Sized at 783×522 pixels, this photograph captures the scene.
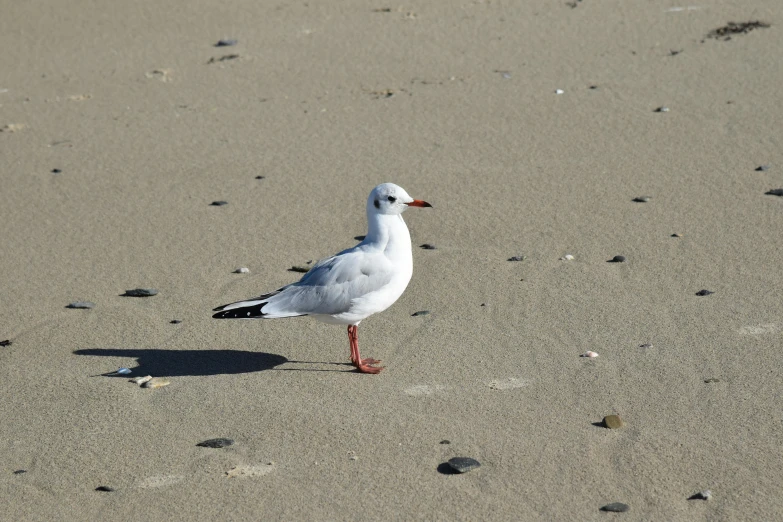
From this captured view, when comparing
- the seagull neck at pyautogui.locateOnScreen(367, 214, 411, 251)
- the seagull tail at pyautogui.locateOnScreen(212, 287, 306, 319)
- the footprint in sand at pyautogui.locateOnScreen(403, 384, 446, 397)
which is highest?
the seagull neck at pyautogui.locateOnScreen(367, 214, 411, 251)

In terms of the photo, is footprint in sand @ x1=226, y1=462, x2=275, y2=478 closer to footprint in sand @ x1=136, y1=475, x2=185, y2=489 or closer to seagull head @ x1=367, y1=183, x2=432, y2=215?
footprint in sand @ x1=136, y1=475, x2=185, y2=489

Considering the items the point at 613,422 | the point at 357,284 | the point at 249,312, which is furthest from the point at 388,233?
the point at 613,422

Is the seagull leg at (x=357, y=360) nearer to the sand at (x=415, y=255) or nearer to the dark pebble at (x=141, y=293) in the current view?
the sand at (x=415, y=255)

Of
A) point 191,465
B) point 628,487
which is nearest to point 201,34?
point 191,465

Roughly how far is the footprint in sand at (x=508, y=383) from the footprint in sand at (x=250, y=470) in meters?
1.30

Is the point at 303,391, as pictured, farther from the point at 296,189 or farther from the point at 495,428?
the point at 296,189

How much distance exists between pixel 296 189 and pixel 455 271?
2.02m

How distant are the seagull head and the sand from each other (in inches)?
31.5

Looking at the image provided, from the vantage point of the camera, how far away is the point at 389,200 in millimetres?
5547

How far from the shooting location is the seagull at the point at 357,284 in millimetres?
5395

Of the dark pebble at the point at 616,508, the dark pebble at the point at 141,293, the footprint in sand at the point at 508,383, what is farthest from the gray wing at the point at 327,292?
the dark pebble at the point at 616,508

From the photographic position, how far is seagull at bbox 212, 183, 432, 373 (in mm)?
5395

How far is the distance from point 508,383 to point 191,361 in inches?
71.6

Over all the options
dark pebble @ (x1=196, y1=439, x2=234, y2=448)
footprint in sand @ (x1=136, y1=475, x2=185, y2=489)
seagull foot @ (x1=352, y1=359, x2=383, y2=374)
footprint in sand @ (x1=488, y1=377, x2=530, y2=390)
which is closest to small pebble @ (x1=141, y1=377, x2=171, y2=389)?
dark pebble @ (x1=196, y1=439, x2=234, y2=448)
